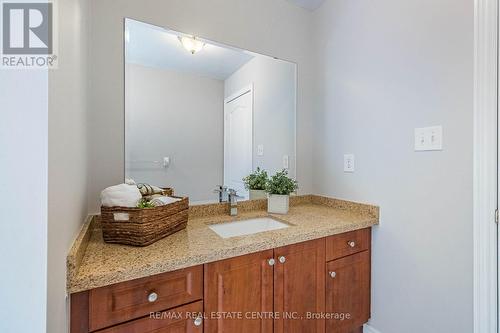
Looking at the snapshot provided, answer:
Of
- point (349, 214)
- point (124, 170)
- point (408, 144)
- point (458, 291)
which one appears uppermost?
point (408, 144)

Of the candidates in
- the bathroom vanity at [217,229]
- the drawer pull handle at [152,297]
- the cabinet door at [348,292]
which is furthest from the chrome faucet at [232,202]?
the drawer pull handle at [152,297]

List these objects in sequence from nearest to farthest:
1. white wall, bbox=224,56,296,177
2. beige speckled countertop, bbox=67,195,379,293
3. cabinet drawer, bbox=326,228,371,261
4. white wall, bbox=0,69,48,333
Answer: white wall, bbox=0,69,48,333
beige speckled countertop, bbox=67,195,379,293
cabinet drawer, bbox=326,228,371,261
white wall, bbox=224,56,296,177

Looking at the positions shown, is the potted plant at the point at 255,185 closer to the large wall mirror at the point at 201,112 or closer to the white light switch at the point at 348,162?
Result: the large wall mirror at the point at 201,112

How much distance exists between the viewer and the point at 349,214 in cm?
155

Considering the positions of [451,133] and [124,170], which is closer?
[451,133]

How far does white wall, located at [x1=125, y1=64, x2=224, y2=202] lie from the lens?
1.30 m

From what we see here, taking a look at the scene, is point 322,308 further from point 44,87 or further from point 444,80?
point 44,87

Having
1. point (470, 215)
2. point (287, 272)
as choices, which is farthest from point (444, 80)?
point (287, 272)

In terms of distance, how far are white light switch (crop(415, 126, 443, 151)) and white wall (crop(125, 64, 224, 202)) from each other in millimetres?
1141

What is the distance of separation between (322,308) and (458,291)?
0.64 metres

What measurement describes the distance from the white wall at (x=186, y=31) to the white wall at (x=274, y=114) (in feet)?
0.21

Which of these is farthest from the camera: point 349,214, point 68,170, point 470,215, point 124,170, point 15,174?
point 349,214

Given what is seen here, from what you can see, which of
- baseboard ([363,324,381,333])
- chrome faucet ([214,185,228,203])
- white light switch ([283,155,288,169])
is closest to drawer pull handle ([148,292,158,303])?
chrome faucet ([214,185,228,203])

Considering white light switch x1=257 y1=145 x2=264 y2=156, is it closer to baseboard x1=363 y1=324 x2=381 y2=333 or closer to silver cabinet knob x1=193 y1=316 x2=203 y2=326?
silver cabinet knob x1=193 y1=316 x2=203 y2=326
